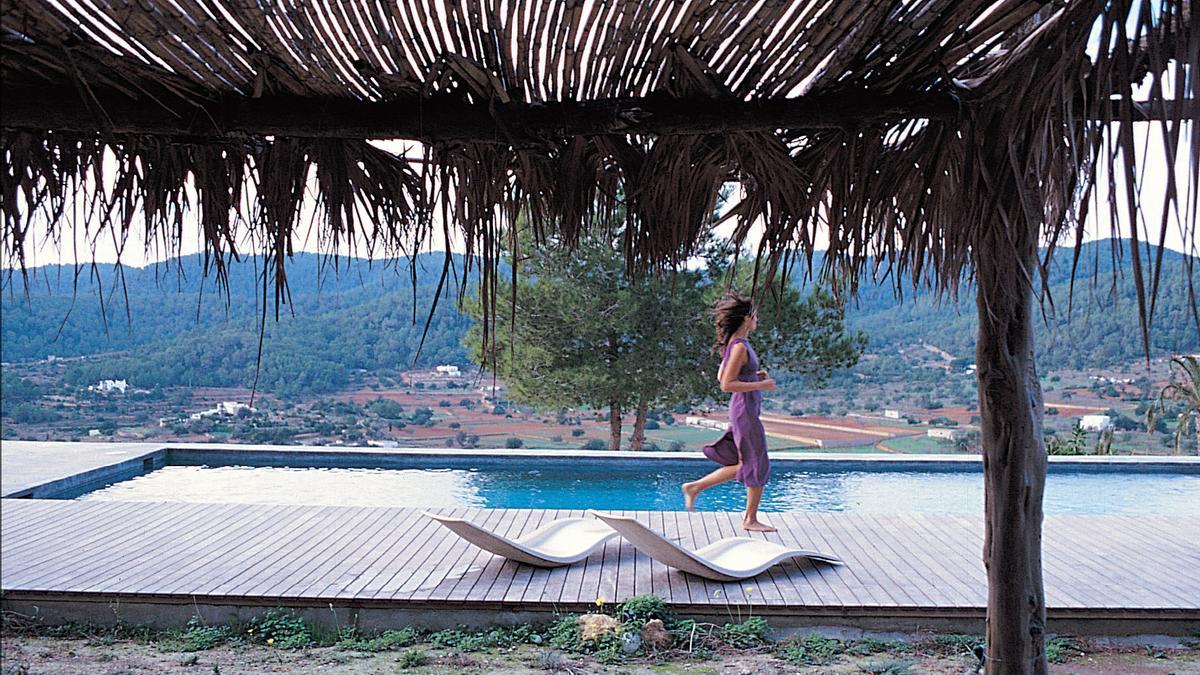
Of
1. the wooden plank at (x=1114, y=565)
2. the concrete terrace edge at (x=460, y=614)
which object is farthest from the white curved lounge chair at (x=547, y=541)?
the wooden plank at (x=1114, y=565)

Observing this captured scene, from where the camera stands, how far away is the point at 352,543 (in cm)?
476

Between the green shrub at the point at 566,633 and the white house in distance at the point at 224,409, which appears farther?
the white house in distance at the point at 224,409

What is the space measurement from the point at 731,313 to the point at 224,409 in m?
9.42

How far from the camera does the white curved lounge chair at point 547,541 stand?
4.06 m

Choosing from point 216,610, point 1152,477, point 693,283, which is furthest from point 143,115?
point 693,283

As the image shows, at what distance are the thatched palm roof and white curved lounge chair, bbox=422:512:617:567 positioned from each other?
1.71 metres

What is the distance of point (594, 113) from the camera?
216 centimetres

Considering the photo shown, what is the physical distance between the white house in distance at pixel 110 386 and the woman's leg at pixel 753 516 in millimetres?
9440

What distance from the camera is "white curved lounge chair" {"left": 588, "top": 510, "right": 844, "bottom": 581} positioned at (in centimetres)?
390

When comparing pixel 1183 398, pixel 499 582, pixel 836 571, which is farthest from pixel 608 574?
pixel 1183 398

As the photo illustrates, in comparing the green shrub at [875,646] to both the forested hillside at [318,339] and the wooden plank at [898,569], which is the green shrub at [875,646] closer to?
the wooden plank at [898,569]

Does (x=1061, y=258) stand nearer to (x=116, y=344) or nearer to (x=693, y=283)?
(x=693, y=283)

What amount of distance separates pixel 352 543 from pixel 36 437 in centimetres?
817

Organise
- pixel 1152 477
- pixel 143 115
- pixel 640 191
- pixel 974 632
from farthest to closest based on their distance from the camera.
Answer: pixel 1152 477 < pixel 974 632 < pixel 640 191 < pixel 143 115
